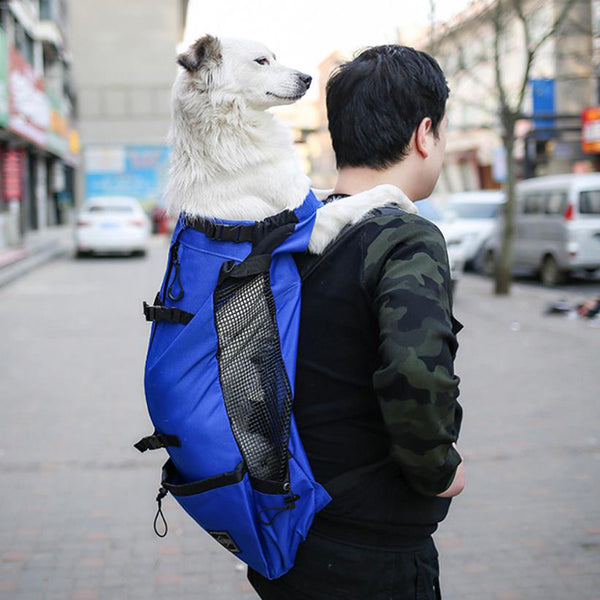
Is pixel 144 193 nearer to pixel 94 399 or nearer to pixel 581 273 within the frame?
pixel 581 273

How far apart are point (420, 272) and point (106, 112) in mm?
49478

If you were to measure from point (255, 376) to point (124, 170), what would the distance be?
147 ft

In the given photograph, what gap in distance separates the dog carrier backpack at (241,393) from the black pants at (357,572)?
0.07 meters

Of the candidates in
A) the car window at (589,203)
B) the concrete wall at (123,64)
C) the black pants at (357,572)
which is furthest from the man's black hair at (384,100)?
the concrete wall at (123,64)

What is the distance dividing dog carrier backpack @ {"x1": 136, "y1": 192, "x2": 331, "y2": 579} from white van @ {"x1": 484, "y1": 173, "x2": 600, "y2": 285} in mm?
14091

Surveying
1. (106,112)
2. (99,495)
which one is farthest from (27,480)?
(106,112)

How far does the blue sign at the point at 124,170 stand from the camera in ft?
146

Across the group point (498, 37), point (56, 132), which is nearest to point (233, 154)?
point (498, 37)

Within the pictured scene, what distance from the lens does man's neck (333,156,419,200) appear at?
5.97ft

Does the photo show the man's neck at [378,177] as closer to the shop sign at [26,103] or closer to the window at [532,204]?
the window at [532,204]

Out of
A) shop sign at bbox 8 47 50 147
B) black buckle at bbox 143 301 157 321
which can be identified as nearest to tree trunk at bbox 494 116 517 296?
black buckle at bbox 143 301 157 321

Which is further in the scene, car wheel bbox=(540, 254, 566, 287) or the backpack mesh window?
car wheel bbox=(540, 254, 566, 287)

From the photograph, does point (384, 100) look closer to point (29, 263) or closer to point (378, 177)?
point (378, 177)

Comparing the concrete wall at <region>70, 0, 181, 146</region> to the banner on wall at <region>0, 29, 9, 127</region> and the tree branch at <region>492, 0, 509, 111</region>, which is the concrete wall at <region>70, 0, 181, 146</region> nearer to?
the banner on wall at <region>0, 29, 9, 127</region>
